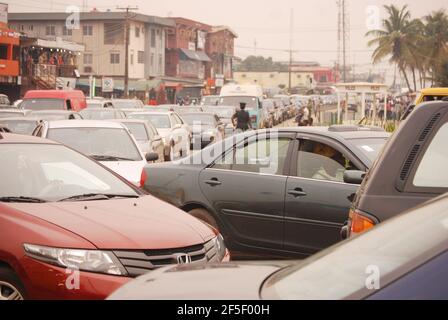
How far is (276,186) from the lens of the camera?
8344 mm

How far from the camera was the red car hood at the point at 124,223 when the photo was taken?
568 centimetres

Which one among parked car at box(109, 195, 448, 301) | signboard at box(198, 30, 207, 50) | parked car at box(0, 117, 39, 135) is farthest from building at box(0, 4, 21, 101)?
parked car at box(109, 195, 448, 301)

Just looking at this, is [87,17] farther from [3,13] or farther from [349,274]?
[349,274]

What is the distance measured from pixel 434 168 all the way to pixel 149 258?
2.00 m

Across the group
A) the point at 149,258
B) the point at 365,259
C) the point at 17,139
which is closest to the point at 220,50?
the point at 17,139

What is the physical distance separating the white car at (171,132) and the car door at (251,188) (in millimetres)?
12892

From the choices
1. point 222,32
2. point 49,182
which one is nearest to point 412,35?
point 222,32

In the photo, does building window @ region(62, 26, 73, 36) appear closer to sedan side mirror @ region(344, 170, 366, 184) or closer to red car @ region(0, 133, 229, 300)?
red car @ region(0, 133, 229, 300)

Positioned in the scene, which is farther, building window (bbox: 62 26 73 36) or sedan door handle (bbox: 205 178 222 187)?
building window (bbox: 62 26 73 36)

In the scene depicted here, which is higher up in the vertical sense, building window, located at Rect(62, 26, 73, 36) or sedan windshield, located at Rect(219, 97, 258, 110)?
building window, located at Rect(62, 26, 73, 36)

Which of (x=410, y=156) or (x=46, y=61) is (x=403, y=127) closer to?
(x=410, y=156)

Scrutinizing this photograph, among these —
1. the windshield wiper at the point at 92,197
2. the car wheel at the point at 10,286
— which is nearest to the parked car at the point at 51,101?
the windshield wiper at the point at 92,197

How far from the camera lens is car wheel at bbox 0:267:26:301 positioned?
547cm

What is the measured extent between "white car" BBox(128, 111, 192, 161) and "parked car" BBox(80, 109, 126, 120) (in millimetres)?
409
